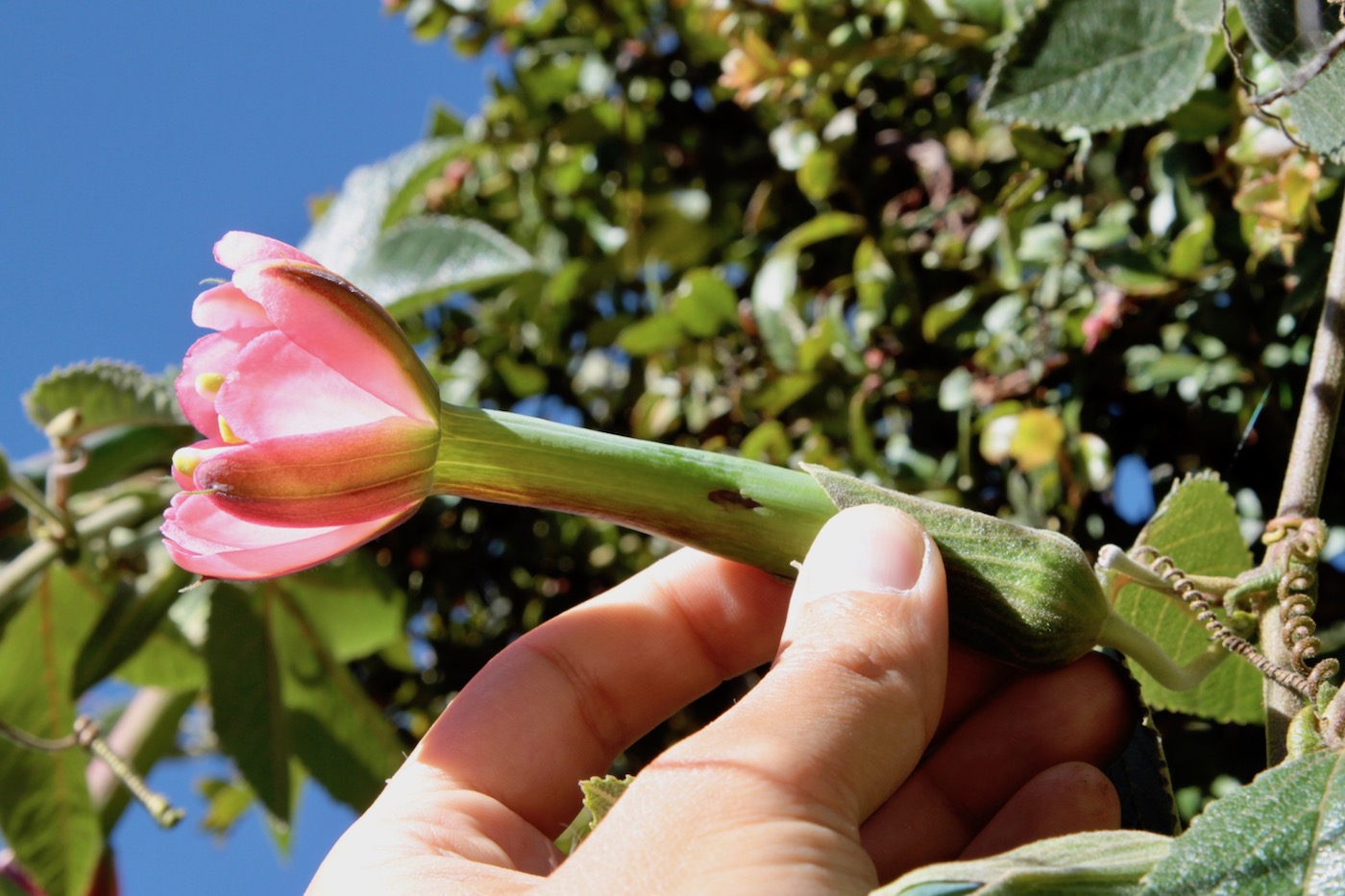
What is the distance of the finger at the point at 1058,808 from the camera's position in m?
0.60

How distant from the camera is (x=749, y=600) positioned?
32.2 inches

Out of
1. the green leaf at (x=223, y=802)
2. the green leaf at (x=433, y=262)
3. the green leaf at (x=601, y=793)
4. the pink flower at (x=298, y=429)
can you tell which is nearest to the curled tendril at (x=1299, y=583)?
the green leaf at (x=601, y=793)

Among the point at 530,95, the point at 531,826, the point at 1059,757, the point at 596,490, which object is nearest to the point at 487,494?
the point at 596,490

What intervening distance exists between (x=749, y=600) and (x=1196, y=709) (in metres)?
0.30

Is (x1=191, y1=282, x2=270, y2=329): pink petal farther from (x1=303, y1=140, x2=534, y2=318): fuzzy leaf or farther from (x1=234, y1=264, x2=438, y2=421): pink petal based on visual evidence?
(x1=303, y1=140, x2=534, y2=318): fuzzy leaf

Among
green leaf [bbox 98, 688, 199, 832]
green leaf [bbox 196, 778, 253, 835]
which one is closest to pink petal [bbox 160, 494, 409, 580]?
green leaf [bbox 98, 688, 199, 832]

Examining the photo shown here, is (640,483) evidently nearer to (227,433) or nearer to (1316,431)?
(227,433)

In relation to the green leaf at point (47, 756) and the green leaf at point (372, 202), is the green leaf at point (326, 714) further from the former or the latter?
the green leaf at point (372, 202)

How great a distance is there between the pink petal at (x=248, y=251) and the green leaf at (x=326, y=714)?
0.58 metres

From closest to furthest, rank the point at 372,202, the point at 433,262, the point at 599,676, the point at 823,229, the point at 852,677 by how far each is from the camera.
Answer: the point at 852,677
the point at 599,676
the point at 823,229
the point at 433,262
the point at 372,202

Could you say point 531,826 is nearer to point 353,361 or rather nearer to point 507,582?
point 353,361

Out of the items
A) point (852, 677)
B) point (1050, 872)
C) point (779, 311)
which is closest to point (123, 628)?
point (779, 311)

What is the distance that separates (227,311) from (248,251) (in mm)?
54

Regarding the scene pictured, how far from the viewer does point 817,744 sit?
0.50 meters
